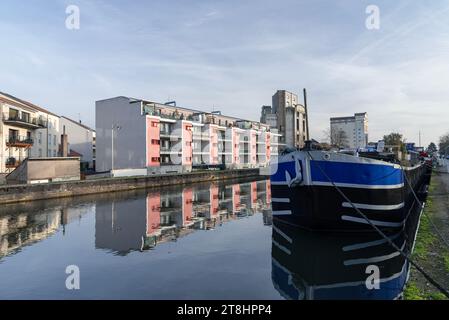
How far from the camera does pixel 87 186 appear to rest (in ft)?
119

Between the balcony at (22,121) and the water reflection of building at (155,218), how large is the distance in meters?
23.8

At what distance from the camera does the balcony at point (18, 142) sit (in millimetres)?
42728

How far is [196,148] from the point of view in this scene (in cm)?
6894

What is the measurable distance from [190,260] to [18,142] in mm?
42101

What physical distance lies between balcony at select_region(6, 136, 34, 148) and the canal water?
25.8m

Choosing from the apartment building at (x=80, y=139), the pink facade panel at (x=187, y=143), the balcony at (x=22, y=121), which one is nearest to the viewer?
the balcony at (x=22, y=121)

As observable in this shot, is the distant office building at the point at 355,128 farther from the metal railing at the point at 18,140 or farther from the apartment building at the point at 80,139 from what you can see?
the metal railing at the point at 18,140

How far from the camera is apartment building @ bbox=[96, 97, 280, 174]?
55.2m

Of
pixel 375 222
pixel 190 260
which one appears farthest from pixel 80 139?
pixel 375 222

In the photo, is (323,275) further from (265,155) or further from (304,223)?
(265,155)

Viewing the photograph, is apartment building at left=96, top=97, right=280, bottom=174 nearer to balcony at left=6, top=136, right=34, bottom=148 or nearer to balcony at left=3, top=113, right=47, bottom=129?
balcony at left=3, top=113, right=47, bottom=129

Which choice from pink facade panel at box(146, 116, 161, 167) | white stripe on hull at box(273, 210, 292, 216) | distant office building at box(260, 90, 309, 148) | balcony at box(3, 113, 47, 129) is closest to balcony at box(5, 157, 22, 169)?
balcony at box(3, 113, 47, 129)

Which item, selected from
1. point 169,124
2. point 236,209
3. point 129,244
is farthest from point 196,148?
point 129,244

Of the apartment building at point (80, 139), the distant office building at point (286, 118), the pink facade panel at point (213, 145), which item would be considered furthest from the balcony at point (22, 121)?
the distant office building at point (286, 118)
